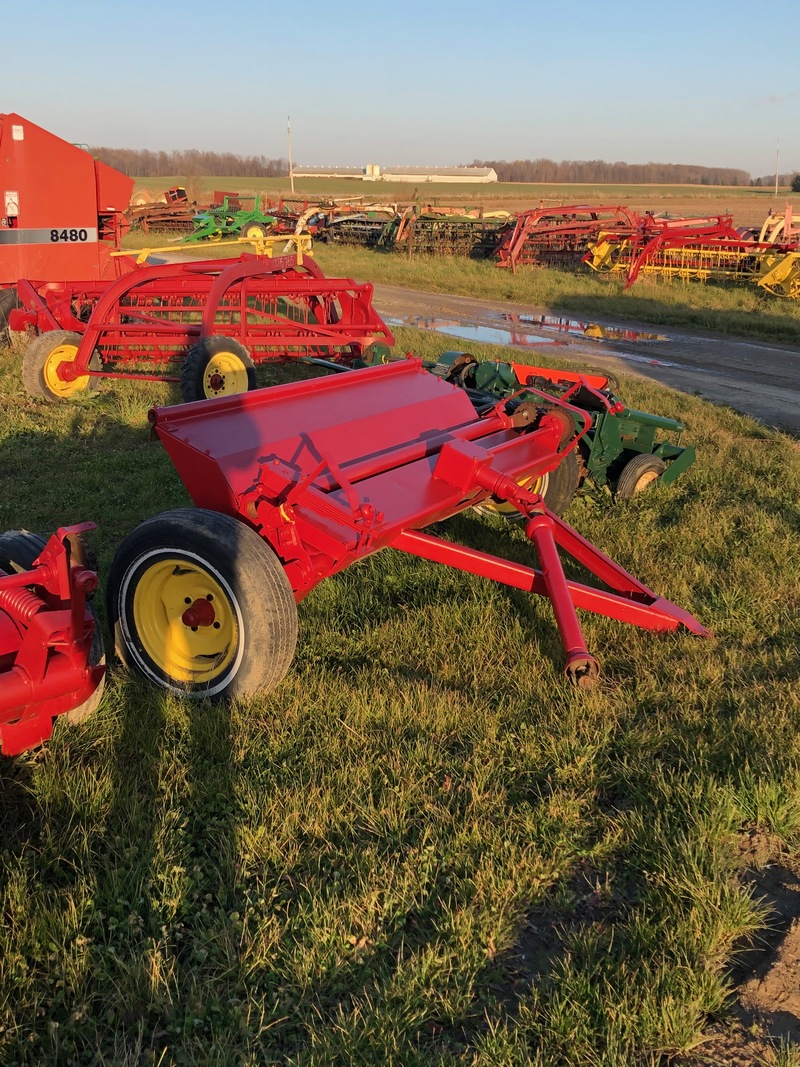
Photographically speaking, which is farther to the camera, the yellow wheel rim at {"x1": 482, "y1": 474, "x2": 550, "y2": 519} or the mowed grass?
the yellow wheel rim at {"x1": 482, "y1": 474, "x2": 550, "y2": 519}

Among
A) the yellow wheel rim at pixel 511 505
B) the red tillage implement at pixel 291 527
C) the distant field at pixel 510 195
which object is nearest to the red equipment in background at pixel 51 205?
the yellow wheel rim at pixel 511 505

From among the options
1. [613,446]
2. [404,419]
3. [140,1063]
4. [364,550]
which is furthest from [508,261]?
[140,1063]

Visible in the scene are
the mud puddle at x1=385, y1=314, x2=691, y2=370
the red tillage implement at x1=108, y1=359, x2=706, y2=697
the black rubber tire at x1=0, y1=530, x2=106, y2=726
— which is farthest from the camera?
the mud puddle at x1=385, y1=314, x2=691, y2=370

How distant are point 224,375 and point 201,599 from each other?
17.0 ft

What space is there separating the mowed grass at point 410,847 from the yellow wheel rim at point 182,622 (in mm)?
188

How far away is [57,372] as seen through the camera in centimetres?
891

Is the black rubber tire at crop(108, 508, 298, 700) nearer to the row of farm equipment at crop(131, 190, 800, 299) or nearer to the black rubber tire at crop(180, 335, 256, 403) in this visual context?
the black rubber tire at crop(180, 335, 256, 403)

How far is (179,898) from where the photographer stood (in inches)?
98.6

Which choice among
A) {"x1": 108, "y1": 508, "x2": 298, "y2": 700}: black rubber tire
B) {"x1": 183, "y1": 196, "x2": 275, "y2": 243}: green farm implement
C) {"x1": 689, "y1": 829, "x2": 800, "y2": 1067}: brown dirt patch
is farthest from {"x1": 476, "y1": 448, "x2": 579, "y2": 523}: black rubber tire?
{"x1": 183, "y1": 196, "x2": 275, "y2": 243}: green farm implement

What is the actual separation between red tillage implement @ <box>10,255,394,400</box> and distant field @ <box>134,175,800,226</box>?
3080 centimetres

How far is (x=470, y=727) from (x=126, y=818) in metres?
1.40

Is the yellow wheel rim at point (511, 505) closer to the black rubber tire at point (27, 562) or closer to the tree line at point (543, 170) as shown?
the black rubber tire at point (27, 562)

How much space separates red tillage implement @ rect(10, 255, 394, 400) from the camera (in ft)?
27.3

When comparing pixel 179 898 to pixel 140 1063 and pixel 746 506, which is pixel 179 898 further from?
pixel 746 506
